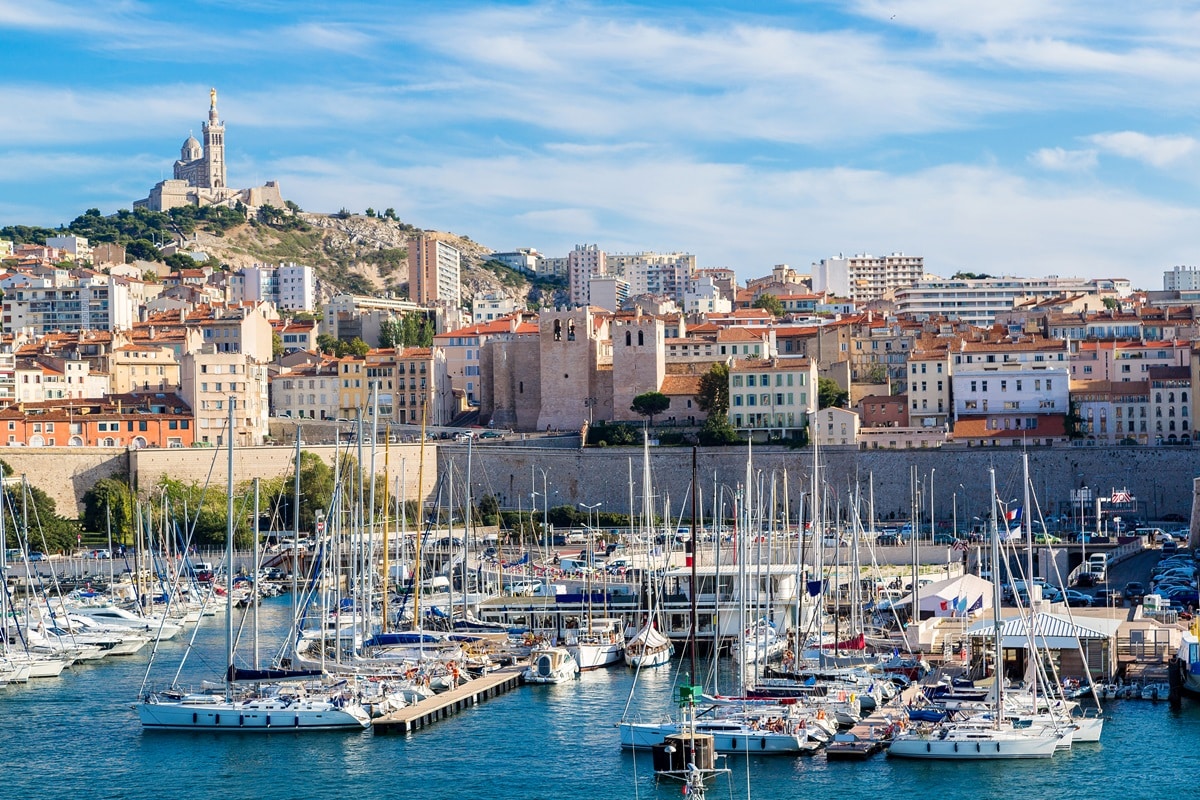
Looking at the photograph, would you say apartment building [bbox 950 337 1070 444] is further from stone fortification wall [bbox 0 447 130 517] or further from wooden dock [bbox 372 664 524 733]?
wooden dock [bbox 372 664 524 733]

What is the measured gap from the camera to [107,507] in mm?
56438

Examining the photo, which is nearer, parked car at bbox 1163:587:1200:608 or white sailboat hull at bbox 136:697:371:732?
white sailboat hull at bbox 136:697:371:732

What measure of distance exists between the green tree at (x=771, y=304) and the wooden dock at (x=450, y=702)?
58365 millimetres

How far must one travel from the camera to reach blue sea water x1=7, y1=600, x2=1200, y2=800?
27.2 metres

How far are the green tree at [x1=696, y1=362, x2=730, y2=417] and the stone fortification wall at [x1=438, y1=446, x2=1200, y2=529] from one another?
3.14 m

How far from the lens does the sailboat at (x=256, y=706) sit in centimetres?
3056

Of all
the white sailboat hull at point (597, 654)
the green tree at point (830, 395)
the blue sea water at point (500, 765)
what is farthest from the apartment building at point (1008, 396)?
the blue sea water at point (500, 765)

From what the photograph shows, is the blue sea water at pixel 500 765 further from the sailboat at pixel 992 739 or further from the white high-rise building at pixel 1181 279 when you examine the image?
the white high-rise building at pixel 1181 279

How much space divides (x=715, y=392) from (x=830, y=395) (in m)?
3.95

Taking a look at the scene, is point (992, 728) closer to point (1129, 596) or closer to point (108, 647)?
point (1129, 596)

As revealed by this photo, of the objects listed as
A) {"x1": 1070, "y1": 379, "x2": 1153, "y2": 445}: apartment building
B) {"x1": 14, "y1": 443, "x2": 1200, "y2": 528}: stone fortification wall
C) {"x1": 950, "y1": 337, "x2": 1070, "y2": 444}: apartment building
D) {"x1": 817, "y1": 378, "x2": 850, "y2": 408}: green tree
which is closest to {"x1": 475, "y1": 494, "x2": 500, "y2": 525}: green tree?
{"x1": 14, "y1": 443, "x2": 1200, "y2": 528}: stone fortification wall

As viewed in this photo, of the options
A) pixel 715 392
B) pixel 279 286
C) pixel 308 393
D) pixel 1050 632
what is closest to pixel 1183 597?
pixel 1050 632

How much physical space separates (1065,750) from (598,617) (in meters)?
13.0

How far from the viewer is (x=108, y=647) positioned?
40.6 metres
